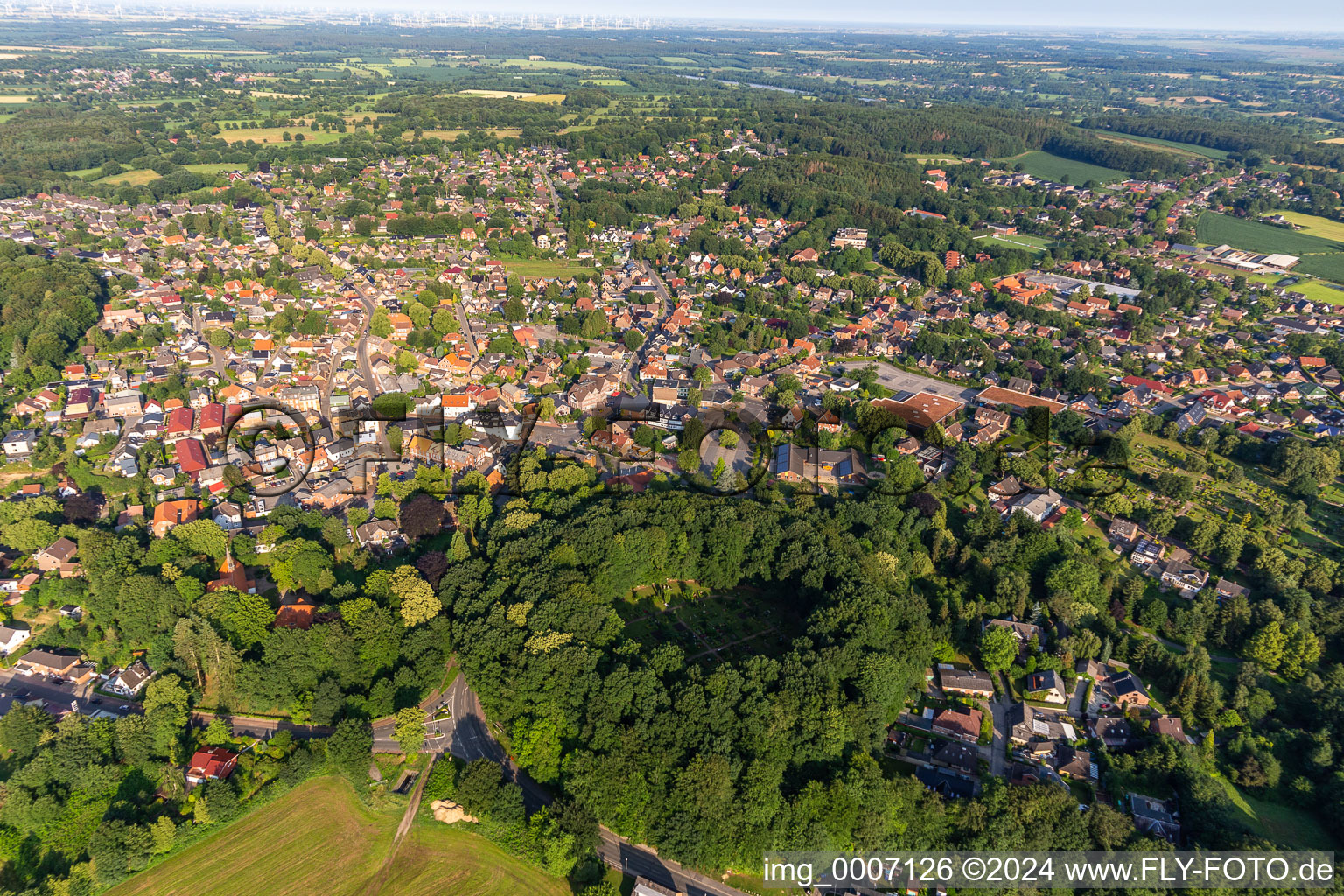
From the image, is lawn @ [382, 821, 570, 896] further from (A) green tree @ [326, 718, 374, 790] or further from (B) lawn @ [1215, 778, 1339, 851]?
(B) lawn @ [1215, 778, 1339, 851]

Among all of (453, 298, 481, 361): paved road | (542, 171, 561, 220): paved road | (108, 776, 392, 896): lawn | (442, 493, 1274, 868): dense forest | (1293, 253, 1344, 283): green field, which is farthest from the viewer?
(542, 171, 561, 220): paved road

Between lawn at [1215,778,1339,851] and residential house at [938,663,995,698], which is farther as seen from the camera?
residential house at [938,663,995,698]

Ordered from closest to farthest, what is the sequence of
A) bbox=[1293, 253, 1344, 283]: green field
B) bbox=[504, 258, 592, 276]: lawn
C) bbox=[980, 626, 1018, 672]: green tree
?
1. bbox=[980, 626, 1018, 672]: green tree
2. bbox=[504, 258, 592, 276]: lawn
3. bbox=[1293, 253, 1344, 283]: green field

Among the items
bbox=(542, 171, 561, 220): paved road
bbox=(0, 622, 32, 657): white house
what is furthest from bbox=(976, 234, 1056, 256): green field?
bbox=(0, 622, 32, 657): white house

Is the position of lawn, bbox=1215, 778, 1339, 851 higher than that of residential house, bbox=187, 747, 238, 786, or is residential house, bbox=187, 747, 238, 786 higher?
residential house, bbox=187, 747, 238, 786

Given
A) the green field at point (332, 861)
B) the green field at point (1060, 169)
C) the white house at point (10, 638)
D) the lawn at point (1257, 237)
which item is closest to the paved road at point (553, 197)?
the white house at point (10, 638)

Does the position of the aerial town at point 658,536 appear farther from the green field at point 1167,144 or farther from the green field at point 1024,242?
the green field at point 1167,144
